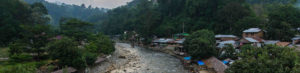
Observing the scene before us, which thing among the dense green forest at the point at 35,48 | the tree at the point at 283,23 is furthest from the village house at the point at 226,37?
the dense green forest at the point at 35,48

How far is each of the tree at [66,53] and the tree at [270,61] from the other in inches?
649

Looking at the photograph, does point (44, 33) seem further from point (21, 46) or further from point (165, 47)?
point (165, 47)

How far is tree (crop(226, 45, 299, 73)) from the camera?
27.7ft

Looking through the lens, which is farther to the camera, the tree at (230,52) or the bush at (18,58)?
the tree at (230,52)

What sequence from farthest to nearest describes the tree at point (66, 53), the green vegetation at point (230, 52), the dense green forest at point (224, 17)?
the dense green forest at point (224, 17), the green vegetation at point (230, 52), the tree at point (66, 53)

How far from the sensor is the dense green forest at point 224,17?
29156mm

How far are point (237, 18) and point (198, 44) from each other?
20874mm

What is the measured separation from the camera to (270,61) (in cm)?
878

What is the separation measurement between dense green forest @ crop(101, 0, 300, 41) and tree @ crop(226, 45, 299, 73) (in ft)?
75.4

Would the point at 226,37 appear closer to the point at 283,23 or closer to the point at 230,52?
the point at 283,23

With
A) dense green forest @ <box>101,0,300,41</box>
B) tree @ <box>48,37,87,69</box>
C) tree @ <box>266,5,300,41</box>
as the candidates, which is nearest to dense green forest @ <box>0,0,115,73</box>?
tree @ <box>48,37,87,69</box>

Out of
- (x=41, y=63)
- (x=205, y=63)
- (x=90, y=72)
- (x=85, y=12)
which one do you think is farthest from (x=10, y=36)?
(x=85, y=12)

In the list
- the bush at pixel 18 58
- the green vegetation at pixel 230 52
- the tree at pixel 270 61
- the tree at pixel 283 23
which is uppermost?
the tree at pixel 283 23

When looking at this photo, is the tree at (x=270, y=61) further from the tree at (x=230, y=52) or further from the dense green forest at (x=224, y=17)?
the dense green forest at (x=224, y=17)
